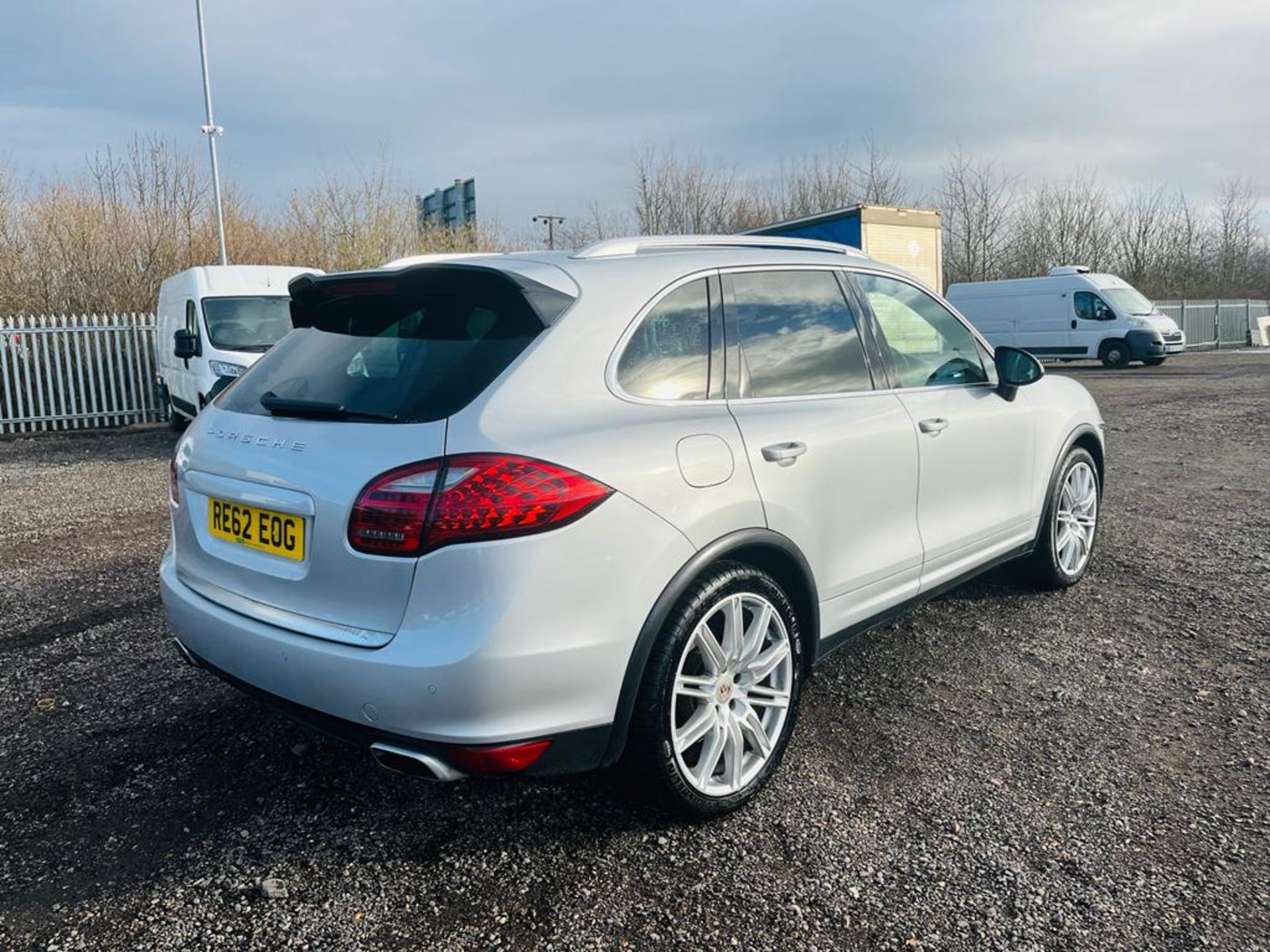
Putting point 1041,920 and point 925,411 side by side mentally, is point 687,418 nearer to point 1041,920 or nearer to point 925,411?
point 925,411

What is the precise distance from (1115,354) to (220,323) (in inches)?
888

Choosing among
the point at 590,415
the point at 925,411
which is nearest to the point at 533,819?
the point at 590,415

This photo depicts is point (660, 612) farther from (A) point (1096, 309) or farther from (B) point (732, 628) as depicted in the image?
(A) point (1096, 309)

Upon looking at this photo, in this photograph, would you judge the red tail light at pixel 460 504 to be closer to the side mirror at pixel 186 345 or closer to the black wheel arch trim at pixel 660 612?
the black wheel arch trim at pixel 660 612

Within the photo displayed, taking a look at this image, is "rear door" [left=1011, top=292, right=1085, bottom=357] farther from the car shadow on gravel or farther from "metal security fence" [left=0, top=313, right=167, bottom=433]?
the car shadow on gravel

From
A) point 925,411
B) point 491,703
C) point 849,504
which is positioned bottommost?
point 491,703

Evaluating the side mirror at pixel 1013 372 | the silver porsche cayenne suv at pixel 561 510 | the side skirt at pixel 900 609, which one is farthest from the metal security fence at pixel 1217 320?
the silver porsche cayenne suv at pixel 561 510

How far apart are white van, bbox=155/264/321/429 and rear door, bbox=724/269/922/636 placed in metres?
8.49

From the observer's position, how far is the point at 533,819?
2.87 meters

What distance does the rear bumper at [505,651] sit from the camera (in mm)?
2238

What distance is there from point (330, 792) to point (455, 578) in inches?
49.0

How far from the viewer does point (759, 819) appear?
2850 mm

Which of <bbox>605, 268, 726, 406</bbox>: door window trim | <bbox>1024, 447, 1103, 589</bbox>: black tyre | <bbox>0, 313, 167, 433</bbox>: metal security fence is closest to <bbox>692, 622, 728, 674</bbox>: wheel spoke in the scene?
<bbox>605, 268, 726, 406</bbox>: door window trim

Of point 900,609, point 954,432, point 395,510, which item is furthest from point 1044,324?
point 395,510
